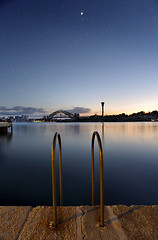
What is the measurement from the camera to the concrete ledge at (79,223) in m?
1.55

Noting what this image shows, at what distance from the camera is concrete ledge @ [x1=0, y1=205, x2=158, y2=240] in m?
1.55

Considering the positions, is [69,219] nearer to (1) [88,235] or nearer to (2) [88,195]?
(1) [88,235]

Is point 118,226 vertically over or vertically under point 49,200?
over

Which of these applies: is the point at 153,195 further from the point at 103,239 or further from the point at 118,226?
the point at 103,239

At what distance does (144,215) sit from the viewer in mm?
1846

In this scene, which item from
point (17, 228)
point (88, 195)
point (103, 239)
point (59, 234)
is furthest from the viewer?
point (88, 195)

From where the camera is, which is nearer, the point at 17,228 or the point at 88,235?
the point at 88,235

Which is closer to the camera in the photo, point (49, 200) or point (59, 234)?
point (59, 234)

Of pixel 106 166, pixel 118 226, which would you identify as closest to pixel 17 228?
pixel 118 226

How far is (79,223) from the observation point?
170cm

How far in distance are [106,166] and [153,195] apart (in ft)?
9.55

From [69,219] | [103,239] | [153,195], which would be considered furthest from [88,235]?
[153,195]

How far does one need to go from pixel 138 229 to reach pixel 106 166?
5396 mm

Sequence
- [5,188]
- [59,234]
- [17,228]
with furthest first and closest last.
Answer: [5,188], [17,228], [59,234]
